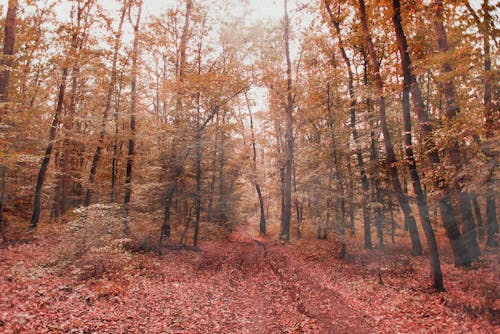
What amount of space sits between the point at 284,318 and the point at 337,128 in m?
11.8

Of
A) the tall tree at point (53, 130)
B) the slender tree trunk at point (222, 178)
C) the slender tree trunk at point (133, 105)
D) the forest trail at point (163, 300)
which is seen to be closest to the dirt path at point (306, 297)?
the forest trail at point (163, 300)

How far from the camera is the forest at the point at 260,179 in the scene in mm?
7605

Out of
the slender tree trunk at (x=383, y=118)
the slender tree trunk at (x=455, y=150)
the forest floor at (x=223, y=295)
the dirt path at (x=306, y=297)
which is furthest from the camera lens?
the slender tree trunk at (x=455, y=150)

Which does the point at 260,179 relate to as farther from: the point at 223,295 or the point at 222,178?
the point at 223,295

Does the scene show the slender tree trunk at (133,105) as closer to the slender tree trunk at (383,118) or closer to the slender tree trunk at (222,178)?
the slender tree trunk at (222,178)

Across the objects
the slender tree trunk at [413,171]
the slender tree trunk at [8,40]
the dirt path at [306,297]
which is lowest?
the dirt path at [306,297]

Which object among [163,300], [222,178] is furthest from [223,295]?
[222,178]

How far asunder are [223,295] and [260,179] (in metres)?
17.4

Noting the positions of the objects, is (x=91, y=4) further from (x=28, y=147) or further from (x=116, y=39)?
(x=28, y=147)

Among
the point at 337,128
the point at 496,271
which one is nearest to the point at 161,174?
the point at 337,128

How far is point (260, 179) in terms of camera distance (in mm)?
27203

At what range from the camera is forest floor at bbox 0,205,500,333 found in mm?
7215

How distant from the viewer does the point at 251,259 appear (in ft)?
52.0

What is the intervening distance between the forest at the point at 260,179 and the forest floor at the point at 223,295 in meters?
0.07
